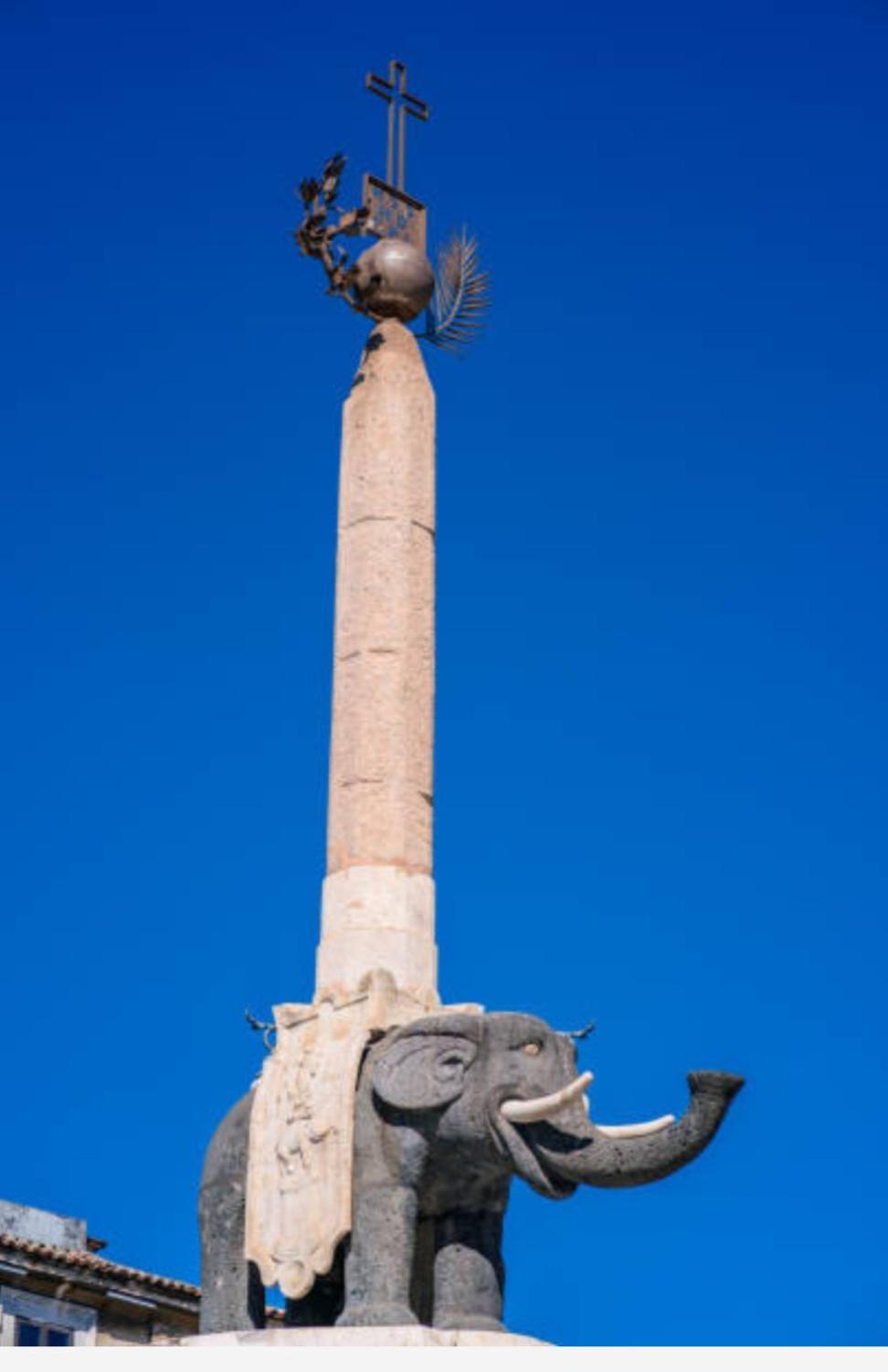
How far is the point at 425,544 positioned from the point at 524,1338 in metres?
5.63

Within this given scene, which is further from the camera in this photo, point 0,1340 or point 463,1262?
point 0,1340

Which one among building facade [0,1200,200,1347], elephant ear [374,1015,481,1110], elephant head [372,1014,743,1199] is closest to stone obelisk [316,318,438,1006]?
elephant ear [374,1015,481,1110]

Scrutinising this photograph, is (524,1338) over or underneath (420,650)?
underneath

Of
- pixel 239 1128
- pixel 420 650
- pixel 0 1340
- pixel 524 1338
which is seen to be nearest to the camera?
pixel 524 1338

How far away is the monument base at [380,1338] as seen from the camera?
13.5 metres

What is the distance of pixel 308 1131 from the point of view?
1449 centimetres

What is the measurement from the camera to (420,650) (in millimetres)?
16344

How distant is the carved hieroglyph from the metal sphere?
5.35m

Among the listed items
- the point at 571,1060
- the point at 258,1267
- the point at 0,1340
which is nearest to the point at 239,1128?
the point at 258,1267

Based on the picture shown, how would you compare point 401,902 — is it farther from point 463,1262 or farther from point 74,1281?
point 74,1281

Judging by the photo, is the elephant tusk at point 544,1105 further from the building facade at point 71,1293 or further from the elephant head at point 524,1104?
the building facade at point 71,1293

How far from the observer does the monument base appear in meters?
13.5

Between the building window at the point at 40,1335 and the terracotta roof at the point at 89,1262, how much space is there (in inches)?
30.1

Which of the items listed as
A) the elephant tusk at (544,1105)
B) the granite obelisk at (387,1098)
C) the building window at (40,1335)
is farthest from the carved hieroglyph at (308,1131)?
the building window at (40,1335)
